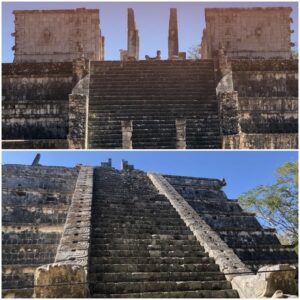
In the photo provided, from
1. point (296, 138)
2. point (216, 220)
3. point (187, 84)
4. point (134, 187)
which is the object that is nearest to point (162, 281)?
point (216, 220)

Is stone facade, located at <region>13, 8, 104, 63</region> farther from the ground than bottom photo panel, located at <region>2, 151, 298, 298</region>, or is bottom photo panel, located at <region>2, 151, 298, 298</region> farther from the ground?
stone facade, located at <region>13, 8, 104, 63</region>

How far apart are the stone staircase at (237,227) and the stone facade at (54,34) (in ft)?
33.3

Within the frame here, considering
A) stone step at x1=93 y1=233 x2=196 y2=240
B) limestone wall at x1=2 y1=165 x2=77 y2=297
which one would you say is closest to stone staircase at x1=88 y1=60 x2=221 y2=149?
limestone wall at x1=2 y1=165 x2=77 y2=297

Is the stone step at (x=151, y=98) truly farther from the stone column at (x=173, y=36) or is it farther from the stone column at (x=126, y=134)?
the stone column at (x=173, y=36)

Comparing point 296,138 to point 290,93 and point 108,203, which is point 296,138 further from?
point 108,203

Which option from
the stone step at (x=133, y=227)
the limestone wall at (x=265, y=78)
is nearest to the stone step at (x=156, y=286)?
the stone step at (x=133, y=227)

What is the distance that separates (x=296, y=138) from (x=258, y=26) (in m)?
10.2

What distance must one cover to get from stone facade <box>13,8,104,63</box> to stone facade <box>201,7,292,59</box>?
5.86 meters

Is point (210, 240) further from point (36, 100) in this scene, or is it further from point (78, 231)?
point (36, 100)

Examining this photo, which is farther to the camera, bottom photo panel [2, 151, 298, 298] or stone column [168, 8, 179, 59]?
stone column [168, 8, 179, 59]

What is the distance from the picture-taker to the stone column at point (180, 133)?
13.8m

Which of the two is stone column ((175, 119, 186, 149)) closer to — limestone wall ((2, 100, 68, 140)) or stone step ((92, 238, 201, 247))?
limestone wall ((2, 100, 68, 140))

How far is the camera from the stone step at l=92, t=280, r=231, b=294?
7359 mm

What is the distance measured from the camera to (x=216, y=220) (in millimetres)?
12672
